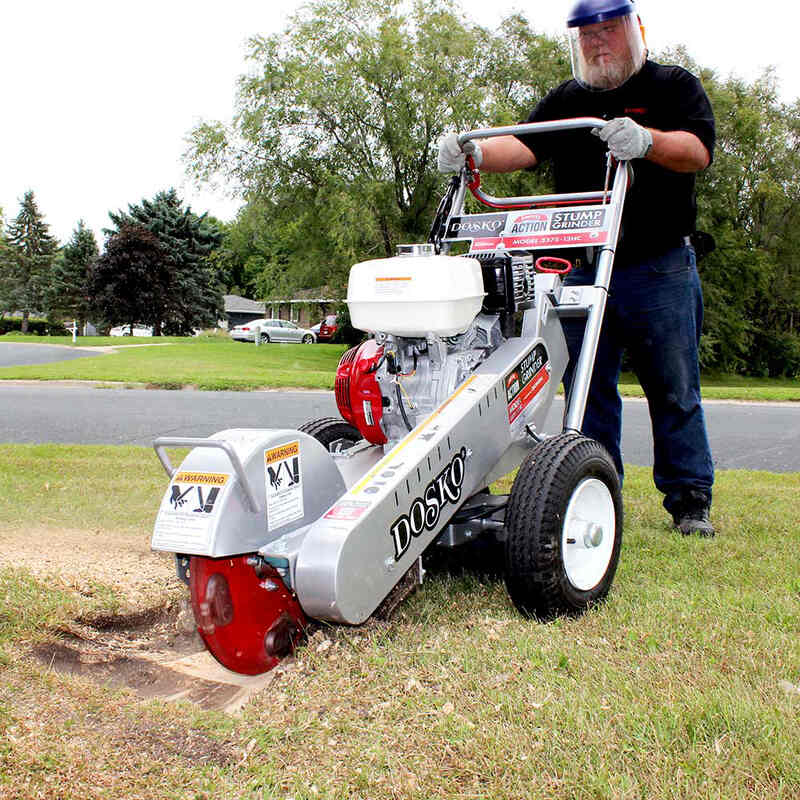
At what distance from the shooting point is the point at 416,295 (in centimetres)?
312

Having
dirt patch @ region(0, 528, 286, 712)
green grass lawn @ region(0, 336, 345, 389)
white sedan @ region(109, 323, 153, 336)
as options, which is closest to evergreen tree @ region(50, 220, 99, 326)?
white sedan @ region(109, 323, 153, 336)

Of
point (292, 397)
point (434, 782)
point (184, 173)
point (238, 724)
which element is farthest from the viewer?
point (184, 173)

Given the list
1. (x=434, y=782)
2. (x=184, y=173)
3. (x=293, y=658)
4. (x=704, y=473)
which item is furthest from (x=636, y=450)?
(x=184, y=173)

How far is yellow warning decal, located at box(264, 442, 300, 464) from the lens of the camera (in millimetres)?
2746

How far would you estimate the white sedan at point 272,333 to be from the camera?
4375 cm

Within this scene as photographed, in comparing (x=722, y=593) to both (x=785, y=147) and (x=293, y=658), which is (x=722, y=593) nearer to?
(x=293, y=658)

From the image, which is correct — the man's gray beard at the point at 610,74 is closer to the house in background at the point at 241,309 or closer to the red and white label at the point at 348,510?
the red and white label at the point at 348,510

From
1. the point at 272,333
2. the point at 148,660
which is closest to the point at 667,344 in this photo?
the point at 148,660

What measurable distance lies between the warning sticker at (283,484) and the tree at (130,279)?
43779 mm

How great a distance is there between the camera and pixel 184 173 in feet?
86.5

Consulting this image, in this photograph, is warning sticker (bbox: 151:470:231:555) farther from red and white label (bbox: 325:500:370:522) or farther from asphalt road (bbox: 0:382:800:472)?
asphalt road (bbox: 0:382:800:472)

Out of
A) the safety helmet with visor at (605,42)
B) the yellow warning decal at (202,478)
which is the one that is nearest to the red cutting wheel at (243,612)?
the yellow warning decal at (202,478)

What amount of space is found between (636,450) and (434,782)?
608 cm

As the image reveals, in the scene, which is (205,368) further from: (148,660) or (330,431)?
(148,660)
